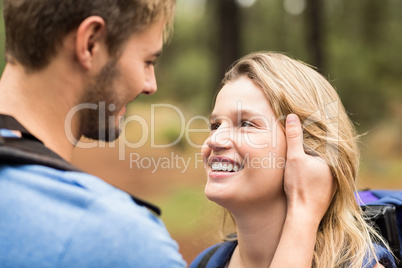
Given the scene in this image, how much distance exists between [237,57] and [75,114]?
30.5ft

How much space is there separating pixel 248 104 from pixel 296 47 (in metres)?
21.2

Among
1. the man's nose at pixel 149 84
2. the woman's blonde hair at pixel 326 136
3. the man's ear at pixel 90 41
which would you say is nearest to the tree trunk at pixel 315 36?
the woman's blonde hair at pixel 326 136

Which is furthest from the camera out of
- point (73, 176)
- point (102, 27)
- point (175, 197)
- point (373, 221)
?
point (175, 197)

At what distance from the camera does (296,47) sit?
75.7 feet

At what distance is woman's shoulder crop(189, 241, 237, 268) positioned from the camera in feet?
9.41

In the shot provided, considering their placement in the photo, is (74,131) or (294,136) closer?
(74,131)

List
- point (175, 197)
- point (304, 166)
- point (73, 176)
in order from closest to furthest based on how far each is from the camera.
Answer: point (73, 176), point (304, 166), point (175, 197)

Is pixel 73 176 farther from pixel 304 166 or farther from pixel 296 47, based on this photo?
pixel 296 47

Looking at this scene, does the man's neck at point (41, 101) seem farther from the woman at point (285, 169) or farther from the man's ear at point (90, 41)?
the woman at point (285, 169)

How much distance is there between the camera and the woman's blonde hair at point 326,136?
8.27 feet

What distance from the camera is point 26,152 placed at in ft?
5.06

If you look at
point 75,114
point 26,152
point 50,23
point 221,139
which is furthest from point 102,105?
point 221,139

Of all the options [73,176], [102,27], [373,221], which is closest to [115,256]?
[73,176]

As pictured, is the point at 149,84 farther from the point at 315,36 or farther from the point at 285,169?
the point at 315,36
